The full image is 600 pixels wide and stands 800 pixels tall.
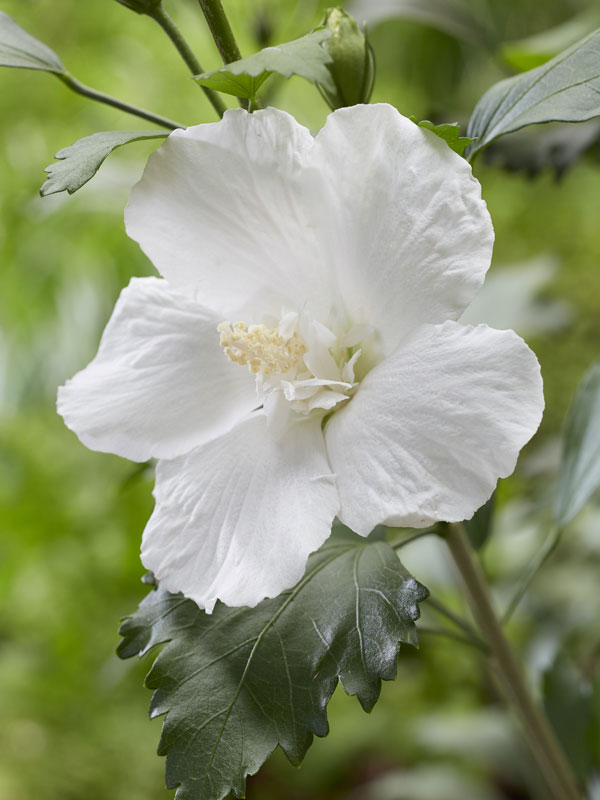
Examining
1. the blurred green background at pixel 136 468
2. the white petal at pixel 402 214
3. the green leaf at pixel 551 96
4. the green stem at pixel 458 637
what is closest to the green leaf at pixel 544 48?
the blurred green background at pixel 136 468

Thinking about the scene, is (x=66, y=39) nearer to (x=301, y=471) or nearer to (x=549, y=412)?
(x=549, y=412)

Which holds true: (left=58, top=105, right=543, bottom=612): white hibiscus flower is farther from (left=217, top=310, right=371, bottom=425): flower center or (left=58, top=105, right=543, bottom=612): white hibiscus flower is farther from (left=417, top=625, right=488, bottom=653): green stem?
(left=417, top=625, right=488, bottom=653): green stem

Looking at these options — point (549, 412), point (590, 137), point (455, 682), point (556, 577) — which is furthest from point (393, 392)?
point (549, 412)

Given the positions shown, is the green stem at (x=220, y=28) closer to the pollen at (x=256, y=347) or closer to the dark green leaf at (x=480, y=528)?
the pollen at (x=256, y=347)

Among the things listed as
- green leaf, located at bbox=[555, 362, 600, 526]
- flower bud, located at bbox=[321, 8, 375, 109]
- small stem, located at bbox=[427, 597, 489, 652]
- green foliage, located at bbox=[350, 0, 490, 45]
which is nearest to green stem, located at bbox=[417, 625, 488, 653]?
small stem, located at bbox=[427, 597, 489, 652]

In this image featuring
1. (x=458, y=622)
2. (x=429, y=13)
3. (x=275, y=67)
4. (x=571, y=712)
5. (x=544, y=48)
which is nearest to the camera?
(x=275, y=67)

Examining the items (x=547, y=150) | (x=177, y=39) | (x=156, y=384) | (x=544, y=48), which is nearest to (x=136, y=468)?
(x=156, y=384)

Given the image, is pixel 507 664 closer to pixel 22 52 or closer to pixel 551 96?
pixel 551 96

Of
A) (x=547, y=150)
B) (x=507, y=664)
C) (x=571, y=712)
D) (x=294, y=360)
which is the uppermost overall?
(x=294, y=360)
